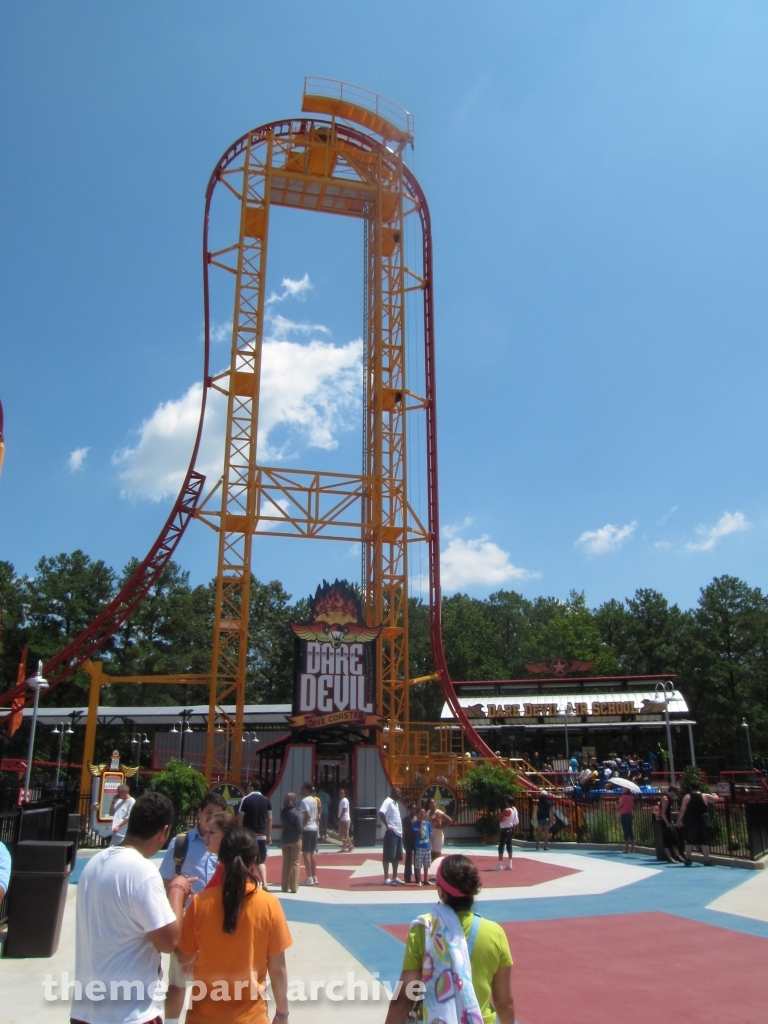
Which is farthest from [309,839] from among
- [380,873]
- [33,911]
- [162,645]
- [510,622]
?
[510,622]

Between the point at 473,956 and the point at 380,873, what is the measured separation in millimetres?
12894

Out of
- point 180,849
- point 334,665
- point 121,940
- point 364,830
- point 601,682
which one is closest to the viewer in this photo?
point 121,940

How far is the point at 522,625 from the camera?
8006 cm

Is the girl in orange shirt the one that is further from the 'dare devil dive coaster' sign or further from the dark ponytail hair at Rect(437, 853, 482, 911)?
the 'dare devil dive coaster' sign

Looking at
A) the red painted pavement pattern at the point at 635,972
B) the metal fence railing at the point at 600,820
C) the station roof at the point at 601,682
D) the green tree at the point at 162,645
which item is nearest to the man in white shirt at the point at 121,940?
the red painted pavement pattern at the point at 635,972

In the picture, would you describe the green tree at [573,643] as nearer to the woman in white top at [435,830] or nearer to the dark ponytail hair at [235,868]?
the woman in white top at [435,830]

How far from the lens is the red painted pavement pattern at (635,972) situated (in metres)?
6.89

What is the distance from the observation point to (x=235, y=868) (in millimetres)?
3834

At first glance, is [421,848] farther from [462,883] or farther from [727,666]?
[727,666]

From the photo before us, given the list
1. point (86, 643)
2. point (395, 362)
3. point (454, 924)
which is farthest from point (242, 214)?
point (454, 924)

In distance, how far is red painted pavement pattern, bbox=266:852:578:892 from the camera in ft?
46.2

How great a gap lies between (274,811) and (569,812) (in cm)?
812

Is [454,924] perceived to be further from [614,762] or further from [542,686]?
[542,686]

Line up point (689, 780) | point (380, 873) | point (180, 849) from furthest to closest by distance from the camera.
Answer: point (689, 780), point (380, 873), point (180, 849)
